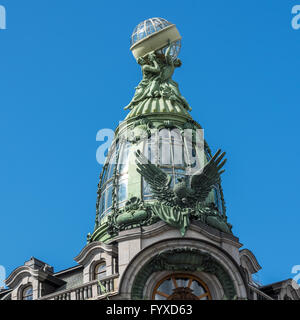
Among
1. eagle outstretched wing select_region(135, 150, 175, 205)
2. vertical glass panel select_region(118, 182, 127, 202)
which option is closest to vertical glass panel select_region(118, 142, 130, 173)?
vertical glass panel select_region(118, 182, 127, 202)

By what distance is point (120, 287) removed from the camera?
1283 inches

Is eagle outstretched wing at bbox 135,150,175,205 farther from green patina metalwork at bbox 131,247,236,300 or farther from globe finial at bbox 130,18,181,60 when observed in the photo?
globe finial at bbox 130,18,181,60

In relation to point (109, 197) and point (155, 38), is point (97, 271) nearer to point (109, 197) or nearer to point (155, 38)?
point (109, 197)

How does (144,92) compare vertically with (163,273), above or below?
above

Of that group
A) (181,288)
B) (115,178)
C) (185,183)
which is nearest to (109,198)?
(115,178)

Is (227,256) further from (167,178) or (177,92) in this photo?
(177,92)

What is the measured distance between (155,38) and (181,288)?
667 inches

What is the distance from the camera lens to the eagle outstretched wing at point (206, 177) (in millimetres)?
36156

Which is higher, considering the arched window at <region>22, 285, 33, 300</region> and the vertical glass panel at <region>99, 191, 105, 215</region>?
the vertical glass panel at <region>99, 191, 105, 215</region>

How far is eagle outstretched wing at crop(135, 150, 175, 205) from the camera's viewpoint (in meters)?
35.9

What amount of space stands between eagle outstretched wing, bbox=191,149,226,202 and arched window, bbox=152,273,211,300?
4005 millimetres
